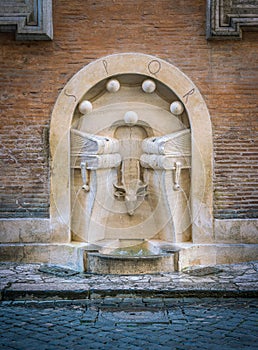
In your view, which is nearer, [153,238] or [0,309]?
[0,309]

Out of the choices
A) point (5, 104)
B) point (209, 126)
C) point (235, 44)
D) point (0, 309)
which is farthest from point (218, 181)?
point (0, 309)

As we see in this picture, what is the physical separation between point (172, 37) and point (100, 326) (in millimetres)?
4265

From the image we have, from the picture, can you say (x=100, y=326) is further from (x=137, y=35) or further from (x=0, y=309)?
(x=137, y=35)

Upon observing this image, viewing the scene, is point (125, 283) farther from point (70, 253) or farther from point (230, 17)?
point (230, 17)

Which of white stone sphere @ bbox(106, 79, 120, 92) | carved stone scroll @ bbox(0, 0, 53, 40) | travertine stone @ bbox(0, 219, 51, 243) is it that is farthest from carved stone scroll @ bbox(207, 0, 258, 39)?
travertine stone @ bbox(0, 219, 51, 243)

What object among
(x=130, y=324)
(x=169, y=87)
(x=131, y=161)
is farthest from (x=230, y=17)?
(x=130, y=324)

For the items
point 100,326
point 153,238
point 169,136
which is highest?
point 169,136

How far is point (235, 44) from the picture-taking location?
8.70m

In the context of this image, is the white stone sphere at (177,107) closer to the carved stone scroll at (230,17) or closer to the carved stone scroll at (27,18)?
the carved stone scroll at (230,17)

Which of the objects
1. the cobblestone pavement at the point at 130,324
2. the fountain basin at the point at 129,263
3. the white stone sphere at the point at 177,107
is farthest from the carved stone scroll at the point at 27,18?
the cobblestone pavement at the point at 130,324

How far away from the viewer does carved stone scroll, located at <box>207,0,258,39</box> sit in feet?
27.9

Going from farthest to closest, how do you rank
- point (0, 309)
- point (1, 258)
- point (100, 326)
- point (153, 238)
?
point (153, 238), point (1, 258), point (0, 309), point (100, 326)

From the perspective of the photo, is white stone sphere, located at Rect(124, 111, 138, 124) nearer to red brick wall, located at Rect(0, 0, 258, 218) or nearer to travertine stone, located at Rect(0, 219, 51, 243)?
red brick wall, located at Rect(0, 0, 258, 218)

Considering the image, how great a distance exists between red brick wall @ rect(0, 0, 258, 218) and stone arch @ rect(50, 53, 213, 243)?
0.10 metres
